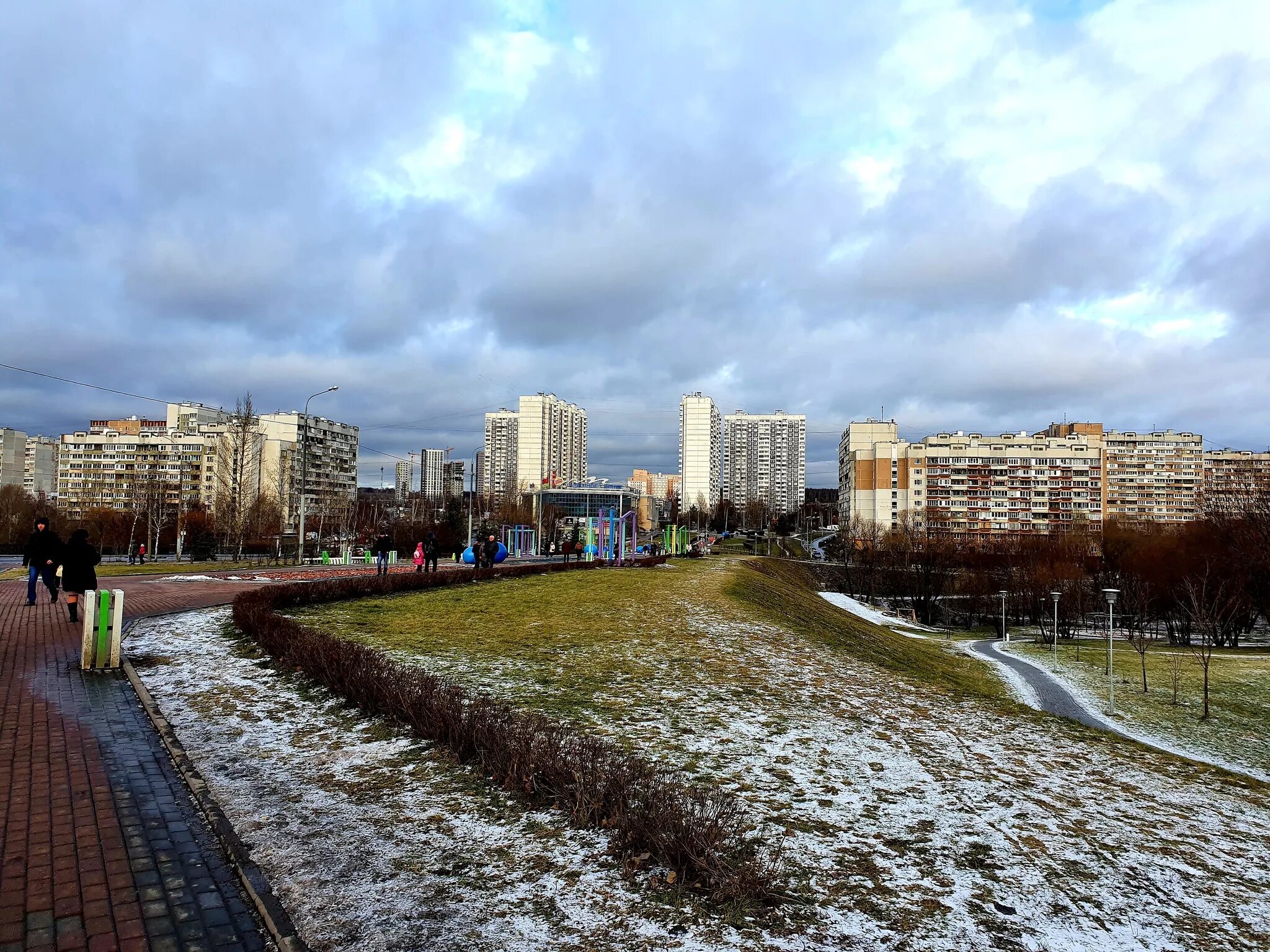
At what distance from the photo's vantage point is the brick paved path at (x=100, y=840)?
3902mm

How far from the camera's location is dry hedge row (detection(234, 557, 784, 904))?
4637mm

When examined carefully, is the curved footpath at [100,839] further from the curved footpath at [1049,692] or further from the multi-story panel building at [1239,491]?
the multi-story panel building at [1239,491]

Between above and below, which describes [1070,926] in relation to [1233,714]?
above

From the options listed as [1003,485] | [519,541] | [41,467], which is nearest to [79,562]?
[519,541]

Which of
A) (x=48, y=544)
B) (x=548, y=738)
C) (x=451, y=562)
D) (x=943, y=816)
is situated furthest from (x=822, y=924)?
(x=451, y=562)

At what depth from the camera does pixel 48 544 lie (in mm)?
14281

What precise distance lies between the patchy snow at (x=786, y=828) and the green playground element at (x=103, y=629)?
60cm

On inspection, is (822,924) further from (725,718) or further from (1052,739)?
(1052,739)

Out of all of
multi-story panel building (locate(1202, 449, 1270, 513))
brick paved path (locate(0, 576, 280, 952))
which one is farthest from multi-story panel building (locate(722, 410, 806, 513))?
brick paved path (locate(0, 576, 280, 952))

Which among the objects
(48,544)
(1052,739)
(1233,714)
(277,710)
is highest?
(48,544)

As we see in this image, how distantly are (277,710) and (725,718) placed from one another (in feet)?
17.9

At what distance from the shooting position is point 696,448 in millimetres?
152125

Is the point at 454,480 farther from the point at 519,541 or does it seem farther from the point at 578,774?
the point at 578,774

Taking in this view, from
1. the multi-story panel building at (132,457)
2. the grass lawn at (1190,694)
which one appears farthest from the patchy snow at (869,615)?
the multi-story panel building at (132,457)
